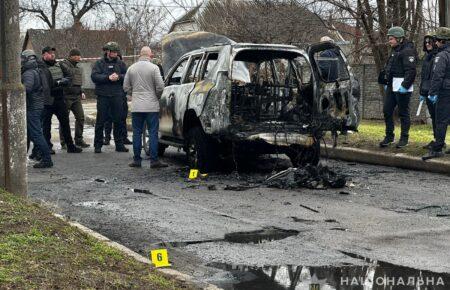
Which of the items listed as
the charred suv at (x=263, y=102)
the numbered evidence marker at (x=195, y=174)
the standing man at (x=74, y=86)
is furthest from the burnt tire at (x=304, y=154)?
the standing man at (x=74, y=86)

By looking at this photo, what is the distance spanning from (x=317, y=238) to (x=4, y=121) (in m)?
3.34

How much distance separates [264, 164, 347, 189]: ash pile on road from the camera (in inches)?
381

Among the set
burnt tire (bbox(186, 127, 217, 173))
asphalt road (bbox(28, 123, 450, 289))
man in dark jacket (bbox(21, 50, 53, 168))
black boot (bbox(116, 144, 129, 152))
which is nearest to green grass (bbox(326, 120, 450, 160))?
asphalt road (bbox(28, 123, 450, 289))

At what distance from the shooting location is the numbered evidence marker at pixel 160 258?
571 cm

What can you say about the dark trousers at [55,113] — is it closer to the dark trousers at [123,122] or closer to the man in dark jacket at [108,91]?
the man in dark jacket at [108,91]

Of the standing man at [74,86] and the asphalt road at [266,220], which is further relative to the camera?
the standing man at [74,86]

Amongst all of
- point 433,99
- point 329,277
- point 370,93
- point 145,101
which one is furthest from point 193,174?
point 370,93

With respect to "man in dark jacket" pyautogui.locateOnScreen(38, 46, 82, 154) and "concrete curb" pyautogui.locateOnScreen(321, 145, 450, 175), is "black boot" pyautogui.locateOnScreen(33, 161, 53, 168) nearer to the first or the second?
"man in dark jacket" pyautogui.locateOnScreen(38, 46, 82, 154)

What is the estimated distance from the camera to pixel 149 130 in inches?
473

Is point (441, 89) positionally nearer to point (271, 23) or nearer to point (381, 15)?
point (381, 15)

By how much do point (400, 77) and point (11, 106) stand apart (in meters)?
6.73

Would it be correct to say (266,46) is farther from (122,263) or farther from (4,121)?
(122,263)

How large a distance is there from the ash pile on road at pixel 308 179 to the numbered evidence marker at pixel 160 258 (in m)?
3.89

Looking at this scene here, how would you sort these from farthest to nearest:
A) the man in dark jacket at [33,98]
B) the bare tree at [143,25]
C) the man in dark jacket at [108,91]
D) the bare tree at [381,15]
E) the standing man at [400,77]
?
the bare tree at [143,25] < the bare tree at [381,15] < the man in dark jacket at [108,91] < the standing man at [400,77] < the man in dark jacket at [33,98]
